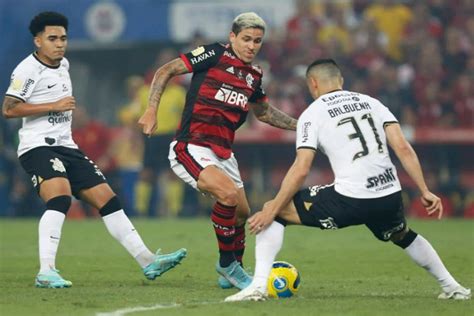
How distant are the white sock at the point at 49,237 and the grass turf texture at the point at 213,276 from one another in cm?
29

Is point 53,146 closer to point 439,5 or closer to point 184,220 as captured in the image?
point 184,220

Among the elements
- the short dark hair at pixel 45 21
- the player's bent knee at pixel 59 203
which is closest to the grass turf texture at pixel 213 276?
the player's bent knee at pixel 59 203

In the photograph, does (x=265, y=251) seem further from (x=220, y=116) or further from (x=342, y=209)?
(x=220, y=116)

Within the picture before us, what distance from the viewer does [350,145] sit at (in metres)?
8.87

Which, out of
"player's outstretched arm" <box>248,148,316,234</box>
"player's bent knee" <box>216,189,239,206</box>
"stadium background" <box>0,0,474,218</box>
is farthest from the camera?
"stadium background" <box>0,0,474,218</box>

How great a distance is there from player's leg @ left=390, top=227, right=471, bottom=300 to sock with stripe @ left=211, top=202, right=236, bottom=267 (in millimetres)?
1582

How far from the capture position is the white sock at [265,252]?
29.0 feet

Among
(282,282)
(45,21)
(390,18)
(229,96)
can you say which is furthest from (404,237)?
(390,18)

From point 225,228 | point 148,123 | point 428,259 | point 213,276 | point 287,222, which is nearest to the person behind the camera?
point 287,222

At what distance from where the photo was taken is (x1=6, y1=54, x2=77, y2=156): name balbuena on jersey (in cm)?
1065

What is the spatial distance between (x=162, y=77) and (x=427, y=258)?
2.84 meters

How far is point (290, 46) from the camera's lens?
23.9 m

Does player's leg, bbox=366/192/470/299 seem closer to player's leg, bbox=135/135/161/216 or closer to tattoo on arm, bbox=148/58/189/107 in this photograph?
tattoo on arm, bbox=148/58/189/107

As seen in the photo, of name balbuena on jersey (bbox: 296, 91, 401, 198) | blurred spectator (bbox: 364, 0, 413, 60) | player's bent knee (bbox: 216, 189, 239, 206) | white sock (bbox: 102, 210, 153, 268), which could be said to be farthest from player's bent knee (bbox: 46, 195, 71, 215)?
blurred spectator (bbox: 364, 0, 413, 60)
